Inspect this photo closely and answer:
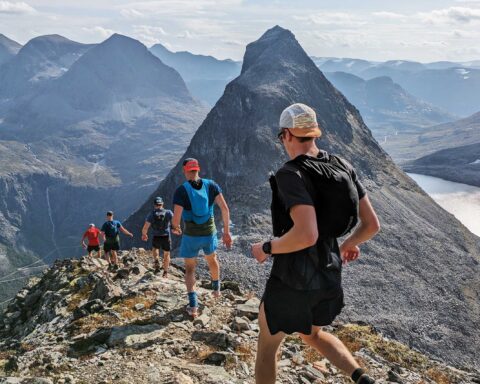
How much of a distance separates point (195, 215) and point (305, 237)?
23.6ft

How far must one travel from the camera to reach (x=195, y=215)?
12.1 meters

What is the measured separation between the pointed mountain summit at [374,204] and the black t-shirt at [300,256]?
192 ft

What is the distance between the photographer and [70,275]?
81.0 ft

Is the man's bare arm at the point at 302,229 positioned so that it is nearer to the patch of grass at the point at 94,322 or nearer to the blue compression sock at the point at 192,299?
the blue compression sock at the point at 192,299

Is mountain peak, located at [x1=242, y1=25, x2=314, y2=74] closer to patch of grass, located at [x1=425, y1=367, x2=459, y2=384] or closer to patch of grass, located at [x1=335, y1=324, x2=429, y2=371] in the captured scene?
patch of grass, located at [x1=335, y1=324, x2=429, y2=371]

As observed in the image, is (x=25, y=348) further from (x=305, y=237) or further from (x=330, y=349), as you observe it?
(x=305, y=237)

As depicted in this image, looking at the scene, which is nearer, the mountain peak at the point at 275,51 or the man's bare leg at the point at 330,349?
the man's bare leg at the point at 330,349

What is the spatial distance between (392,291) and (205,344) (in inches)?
2846

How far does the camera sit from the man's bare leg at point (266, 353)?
5.94 meters

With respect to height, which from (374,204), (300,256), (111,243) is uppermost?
(300,256)

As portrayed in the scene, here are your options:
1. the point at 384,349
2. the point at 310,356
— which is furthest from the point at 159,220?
the point at 310,356

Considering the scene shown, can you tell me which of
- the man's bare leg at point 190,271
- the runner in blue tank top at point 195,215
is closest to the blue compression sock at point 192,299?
the runner in blue tank top at point 195,215

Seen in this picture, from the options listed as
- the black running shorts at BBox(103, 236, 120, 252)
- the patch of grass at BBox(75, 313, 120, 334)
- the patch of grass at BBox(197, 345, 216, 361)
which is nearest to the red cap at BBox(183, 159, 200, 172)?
the patch of grass at BBox(197, 345, 216, 361)

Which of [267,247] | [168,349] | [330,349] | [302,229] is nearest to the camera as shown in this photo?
[302,229]
